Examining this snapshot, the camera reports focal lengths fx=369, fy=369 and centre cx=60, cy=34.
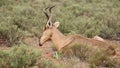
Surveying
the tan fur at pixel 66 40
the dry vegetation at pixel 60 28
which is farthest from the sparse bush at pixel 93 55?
the tan fur at pixel 66 40

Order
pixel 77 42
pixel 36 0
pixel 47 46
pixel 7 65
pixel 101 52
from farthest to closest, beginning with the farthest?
pixel 36 0 < pixel 47 46 < pixel 77 42 < pixel 101 52 < pixel 7 65

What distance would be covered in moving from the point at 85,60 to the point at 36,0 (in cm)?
1464

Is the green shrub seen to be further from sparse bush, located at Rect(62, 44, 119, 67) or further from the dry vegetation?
sparse bush, located at Rect(62, 44, 119, 67)

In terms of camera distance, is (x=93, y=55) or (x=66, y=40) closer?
(x=93, y=55)

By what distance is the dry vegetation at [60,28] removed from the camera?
7961 millimetres

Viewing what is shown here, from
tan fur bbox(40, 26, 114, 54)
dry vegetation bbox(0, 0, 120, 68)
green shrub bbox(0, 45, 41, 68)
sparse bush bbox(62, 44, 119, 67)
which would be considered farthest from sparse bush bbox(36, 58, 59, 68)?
tan fur bbox(40, 26, 114, 54)

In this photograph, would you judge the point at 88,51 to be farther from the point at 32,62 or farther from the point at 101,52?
the point at 32,62

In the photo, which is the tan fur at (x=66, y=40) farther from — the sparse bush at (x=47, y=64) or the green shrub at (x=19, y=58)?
the sparse bush at (x=47, y=64)

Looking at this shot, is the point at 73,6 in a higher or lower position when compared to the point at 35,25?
lower

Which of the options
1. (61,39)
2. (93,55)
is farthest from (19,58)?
(61,39)

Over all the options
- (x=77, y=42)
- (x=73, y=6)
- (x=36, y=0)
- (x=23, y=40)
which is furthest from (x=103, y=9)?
(x=77, y=42)

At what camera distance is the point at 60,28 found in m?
14.6

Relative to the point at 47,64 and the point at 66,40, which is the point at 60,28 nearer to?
the point at 66,40

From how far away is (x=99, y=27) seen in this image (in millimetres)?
15164
